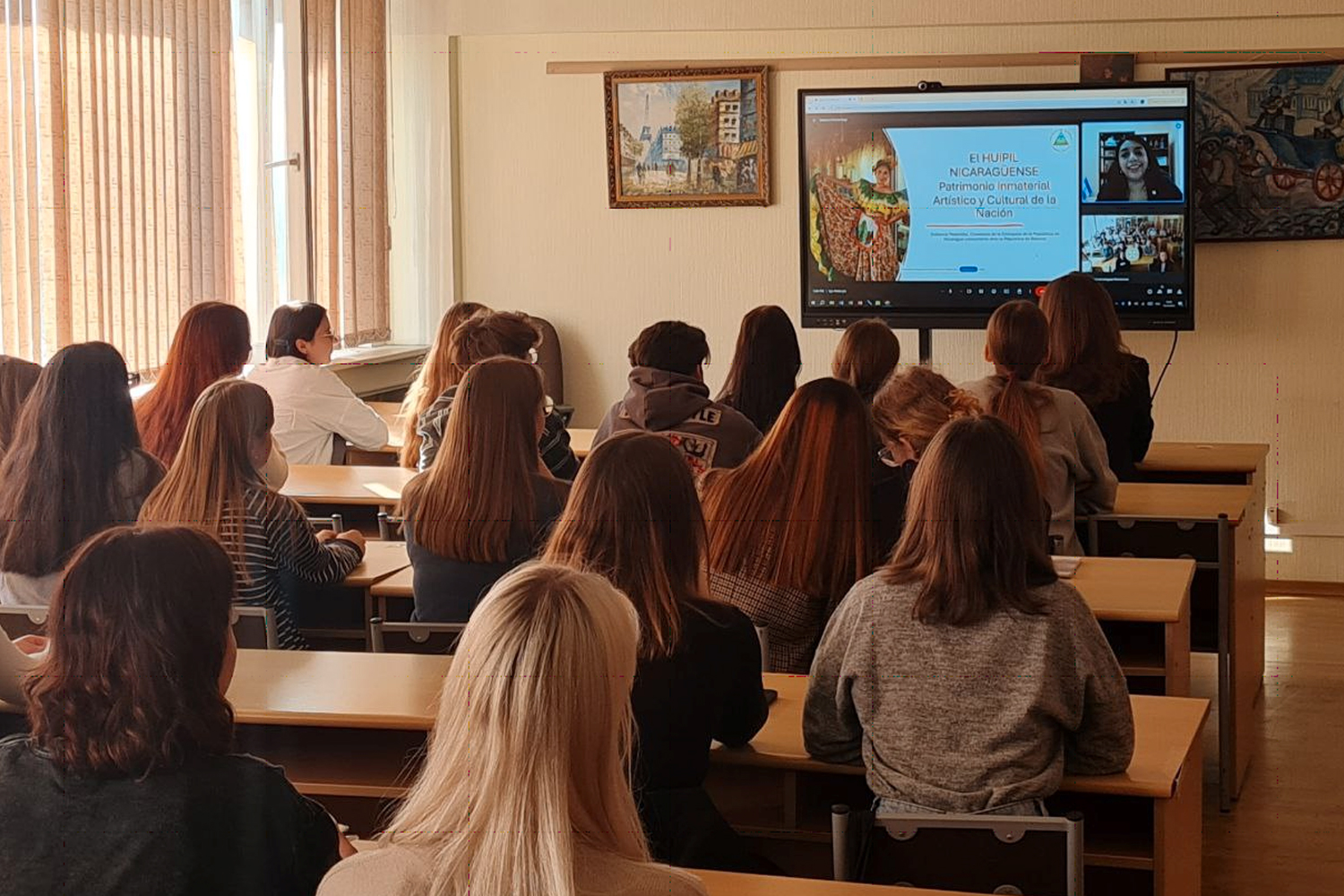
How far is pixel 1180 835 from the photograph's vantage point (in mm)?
1767

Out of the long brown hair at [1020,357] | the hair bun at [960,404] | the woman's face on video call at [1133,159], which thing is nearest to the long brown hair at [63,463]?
the hair bun at [960,404]

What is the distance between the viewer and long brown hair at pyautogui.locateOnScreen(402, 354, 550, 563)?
7.47 ft

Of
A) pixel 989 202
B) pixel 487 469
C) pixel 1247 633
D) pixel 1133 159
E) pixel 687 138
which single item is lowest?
pixel 1247 633

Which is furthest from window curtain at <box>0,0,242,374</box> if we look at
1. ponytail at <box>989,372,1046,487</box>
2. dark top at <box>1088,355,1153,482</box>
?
dark top at <box>1088,355,1153,482</box>

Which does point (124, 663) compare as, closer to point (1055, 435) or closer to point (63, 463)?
point (63, 463)

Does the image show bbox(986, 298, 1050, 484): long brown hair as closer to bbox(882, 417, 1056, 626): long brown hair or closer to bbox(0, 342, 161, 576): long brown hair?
bbox(882, 417, 1056, 626): long brown hair

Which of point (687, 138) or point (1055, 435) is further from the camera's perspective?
point (687, 138)

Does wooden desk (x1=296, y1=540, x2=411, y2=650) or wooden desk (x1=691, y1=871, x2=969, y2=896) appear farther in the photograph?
wooden desk (x1=296, y1=540, x2=411, y2=650)

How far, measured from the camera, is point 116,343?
8.54 ft

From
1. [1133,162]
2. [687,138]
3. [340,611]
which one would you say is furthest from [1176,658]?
[687,138]

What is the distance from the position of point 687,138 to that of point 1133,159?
3.97 ft

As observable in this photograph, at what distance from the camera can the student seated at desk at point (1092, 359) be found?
11.1ft

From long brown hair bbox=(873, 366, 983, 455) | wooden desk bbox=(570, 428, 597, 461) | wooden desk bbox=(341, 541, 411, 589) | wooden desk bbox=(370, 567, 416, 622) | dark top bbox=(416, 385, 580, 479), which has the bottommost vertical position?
wooden desk bbox=(370, 567, 416, 622)

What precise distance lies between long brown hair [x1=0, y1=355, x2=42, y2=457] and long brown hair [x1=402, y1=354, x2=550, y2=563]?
59cm
